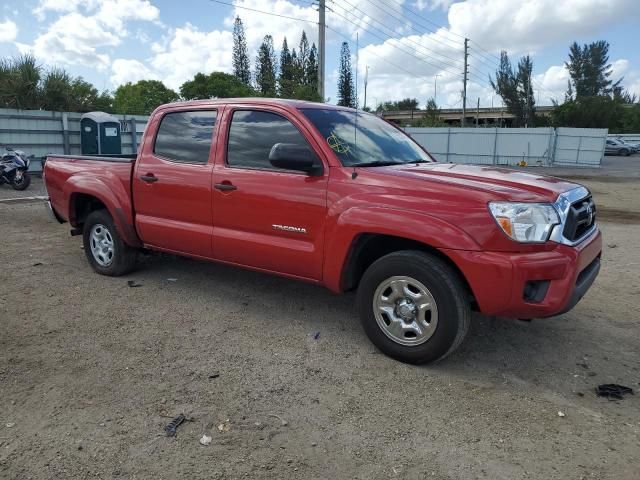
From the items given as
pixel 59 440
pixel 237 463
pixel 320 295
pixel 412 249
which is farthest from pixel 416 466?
pixel 320 295

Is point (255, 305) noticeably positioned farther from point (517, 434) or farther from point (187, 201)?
A: point (517, 434)

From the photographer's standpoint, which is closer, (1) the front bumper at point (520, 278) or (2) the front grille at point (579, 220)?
(1) the front bumper at point (520, 278)

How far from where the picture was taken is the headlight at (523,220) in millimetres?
3277

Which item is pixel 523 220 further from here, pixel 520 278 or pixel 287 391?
pixel 287 391

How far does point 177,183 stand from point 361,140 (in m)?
1.72

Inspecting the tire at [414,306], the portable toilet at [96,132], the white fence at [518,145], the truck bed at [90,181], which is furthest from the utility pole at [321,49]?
the tire at [414,306]

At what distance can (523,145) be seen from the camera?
31.2m

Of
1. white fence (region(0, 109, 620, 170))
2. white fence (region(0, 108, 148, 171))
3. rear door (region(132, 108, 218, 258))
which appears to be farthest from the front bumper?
white fence (region(0, 109, 620, 170))

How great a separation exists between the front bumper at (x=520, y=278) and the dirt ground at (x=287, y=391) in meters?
0.55

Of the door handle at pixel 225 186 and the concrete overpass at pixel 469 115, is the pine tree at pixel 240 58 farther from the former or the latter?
the door handle at pixel 225 186

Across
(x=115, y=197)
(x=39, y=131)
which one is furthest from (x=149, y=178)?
(x=39, y=131)

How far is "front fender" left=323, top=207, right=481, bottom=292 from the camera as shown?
3.39m

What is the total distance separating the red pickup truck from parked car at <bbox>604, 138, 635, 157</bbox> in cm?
4615

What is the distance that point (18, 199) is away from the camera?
1176 cm
